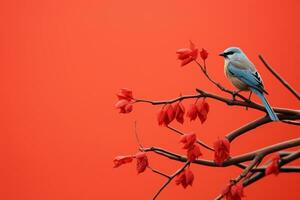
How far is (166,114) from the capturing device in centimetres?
67

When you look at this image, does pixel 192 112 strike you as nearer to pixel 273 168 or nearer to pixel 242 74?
pixel 273 168

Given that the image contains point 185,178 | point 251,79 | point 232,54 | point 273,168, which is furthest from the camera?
point 232,54

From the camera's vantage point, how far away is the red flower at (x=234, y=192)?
614mm

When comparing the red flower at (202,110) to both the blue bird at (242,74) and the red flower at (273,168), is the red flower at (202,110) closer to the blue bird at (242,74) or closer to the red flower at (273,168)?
the red flower at (273,168)

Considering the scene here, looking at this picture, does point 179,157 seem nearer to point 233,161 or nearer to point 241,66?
point 233,161

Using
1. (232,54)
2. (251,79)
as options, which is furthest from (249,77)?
(232,54)

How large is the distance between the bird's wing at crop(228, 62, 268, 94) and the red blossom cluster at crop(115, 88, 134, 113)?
345mm

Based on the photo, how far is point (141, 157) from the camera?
28.2 inches

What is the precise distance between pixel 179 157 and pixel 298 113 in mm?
214

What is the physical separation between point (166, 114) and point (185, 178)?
0.12 meters

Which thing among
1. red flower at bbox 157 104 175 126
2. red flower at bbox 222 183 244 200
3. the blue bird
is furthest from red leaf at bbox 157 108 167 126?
the blue bird

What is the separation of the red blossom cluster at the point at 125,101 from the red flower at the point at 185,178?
0.14 metres

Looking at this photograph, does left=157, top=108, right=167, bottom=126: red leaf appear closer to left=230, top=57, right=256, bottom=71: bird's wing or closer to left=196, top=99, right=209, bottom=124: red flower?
left=196, top=99, right=209, bottom=124: red flower

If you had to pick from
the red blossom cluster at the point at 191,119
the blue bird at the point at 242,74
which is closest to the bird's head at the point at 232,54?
the blue bird at the point at 242,74
